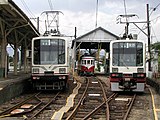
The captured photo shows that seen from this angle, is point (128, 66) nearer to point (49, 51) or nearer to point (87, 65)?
point (49, 51)

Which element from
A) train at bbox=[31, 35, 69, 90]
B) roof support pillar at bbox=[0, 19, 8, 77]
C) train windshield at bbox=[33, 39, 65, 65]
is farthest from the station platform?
roof support pillar at bbox=[0, 19, 8, 77]

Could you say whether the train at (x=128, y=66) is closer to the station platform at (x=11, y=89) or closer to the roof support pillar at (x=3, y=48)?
the station platform at (x=11, y=89)

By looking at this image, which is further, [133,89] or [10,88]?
[133,89]

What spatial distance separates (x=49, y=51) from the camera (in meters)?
18.9

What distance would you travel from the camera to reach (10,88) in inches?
609

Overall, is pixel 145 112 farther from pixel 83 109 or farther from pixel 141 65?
pixel 141 65

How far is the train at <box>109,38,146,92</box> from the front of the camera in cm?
1789

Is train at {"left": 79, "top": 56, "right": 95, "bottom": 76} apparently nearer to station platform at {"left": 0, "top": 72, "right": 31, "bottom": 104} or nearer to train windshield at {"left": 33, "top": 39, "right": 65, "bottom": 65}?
station platform at {"left": 0, "top": 72, "right": 31, "bottom": 104}

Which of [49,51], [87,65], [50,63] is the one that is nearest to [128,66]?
[50,63]

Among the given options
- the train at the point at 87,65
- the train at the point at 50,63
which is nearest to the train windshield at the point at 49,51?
the train at the point at 50,63

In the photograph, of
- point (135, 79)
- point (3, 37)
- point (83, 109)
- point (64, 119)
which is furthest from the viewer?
point (3, 37)

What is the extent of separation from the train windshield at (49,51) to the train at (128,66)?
8.88ft

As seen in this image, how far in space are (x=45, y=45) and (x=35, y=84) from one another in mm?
2177

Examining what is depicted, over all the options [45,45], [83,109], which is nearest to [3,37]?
[45,45]
